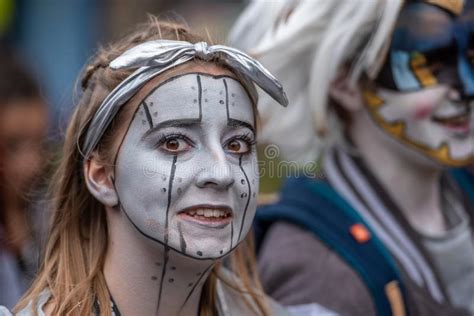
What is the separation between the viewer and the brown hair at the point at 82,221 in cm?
277

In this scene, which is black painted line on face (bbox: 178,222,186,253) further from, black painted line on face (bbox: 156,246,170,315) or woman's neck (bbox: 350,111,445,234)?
woman's neck (bbox: 350,111,445,234)

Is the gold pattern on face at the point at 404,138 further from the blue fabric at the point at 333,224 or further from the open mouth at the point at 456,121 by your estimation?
the blue fabric at the point at 333,224

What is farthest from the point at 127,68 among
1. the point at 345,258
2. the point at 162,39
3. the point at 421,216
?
the point at 421,216

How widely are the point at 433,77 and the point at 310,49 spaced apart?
0.49 meters

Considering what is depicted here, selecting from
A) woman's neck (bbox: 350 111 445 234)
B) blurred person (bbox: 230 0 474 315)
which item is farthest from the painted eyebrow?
woman's neck (bbox: 350 111 445 234)

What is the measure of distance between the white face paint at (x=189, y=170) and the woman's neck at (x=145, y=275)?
0.18 feet

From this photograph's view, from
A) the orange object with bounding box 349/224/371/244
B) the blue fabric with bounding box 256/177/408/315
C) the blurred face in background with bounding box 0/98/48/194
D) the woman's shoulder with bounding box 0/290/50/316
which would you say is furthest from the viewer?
the orange object with bounding box 349/224/371/244

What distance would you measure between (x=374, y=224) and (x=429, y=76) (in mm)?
573

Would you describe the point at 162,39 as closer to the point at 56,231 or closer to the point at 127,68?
the point at 127,68

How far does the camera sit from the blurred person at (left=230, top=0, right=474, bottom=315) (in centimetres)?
368

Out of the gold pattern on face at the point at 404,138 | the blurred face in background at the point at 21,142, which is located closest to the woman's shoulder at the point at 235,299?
the blurred face in background at the point at 21,142

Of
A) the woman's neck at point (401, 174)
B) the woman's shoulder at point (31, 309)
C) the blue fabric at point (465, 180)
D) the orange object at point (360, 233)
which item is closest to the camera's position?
the woman's shoulder at point (31, 309)

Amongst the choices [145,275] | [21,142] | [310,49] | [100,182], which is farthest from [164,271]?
[21,142]

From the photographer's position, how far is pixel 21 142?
4242 mm
